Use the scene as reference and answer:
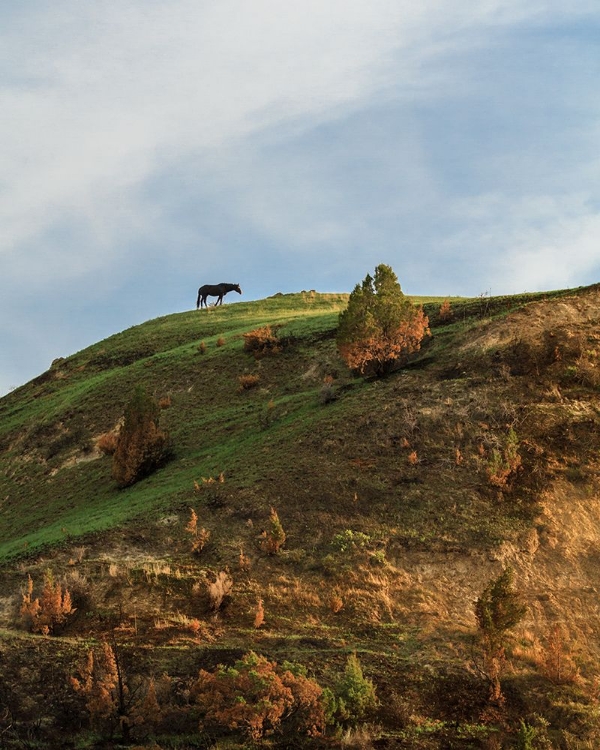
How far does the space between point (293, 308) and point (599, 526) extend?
141 ft

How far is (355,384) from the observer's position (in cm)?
3194

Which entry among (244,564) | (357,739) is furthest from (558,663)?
(244,564)

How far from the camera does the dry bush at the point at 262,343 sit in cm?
4125

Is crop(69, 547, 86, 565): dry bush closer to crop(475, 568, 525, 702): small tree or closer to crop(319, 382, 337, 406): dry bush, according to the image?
crop(475, 568, 525, 702): small tree

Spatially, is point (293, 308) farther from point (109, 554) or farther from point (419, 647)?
point (419, 647)

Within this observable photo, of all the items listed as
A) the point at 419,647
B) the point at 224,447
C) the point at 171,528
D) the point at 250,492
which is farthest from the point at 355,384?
the point at 419,647

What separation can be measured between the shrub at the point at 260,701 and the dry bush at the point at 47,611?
515cm

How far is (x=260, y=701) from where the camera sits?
12609 mm

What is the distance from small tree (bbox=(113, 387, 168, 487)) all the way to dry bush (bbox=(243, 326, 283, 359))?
455 inches

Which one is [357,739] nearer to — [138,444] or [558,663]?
[558,663]

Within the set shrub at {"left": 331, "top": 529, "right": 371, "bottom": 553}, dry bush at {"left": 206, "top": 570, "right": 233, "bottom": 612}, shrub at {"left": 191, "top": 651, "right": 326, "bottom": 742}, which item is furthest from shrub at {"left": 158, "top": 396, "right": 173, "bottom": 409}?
shrub at {"left": 191, "top": 651, "right": 326, "bottom": 742}

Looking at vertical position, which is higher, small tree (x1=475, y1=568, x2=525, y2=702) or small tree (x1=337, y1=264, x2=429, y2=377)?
small tree (x1=337, y1=264, x2=429, y2=377)

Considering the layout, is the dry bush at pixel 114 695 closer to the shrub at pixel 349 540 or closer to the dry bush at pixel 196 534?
the dry bush at pixel 196 534

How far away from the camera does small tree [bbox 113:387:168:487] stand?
97.9ft
